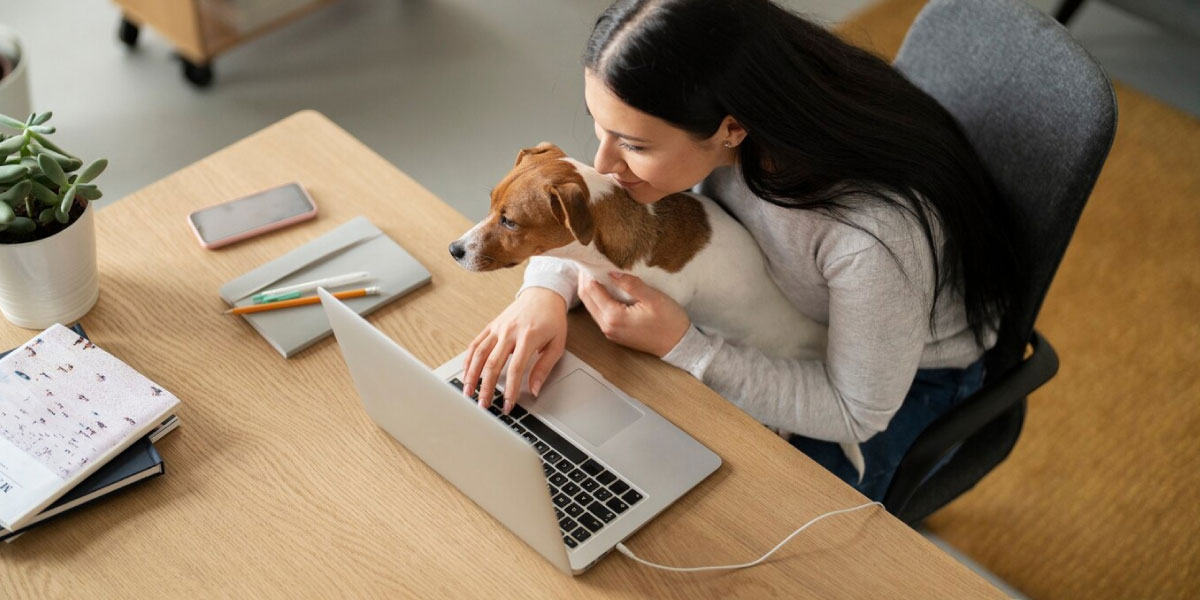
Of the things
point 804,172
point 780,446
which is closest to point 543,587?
point 780,446

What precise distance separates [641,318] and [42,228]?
659mm

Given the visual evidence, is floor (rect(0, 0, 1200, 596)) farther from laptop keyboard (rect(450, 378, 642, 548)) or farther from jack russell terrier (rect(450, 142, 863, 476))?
laptop keyboard (rect(450, 378, 642, 548))

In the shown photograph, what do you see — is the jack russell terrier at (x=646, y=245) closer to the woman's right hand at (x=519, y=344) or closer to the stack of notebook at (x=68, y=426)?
the woman's right hand at (x=519, y=344)

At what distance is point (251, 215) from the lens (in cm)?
134

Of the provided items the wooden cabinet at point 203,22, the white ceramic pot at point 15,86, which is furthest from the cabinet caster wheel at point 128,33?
the white ceramic pot at point 15,86

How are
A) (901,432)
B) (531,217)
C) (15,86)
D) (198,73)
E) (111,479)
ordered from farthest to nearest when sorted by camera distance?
(198,73)
(15,86)
(901,432)
(531,217)
(111,479)

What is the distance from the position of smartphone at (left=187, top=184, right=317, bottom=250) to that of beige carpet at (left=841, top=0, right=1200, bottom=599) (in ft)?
3.04

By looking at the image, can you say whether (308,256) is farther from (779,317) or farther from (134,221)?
(779,317)

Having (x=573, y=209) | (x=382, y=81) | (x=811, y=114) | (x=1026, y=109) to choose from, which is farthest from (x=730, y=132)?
(x=382, y=81)

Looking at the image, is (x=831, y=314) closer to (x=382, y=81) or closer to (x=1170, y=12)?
(x=382, y=81)

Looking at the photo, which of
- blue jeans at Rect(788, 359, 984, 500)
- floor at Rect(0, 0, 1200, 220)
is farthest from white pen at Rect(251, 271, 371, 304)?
floor at Rect(0, 0, 1200, 220)

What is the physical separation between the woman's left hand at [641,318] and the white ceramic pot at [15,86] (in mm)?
1269

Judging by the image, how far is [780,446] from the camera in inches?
44.7

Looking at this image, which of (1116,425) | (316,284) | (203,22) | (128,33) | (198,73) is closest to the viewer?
(316,284)
